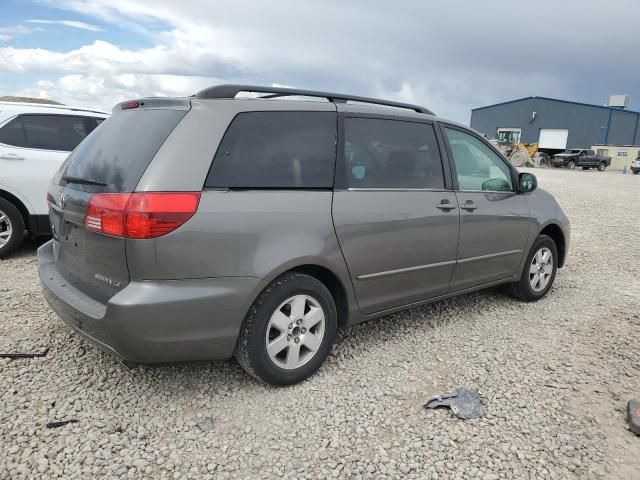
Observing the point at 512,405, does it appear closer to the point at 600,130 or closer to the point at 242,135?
the point at 242,135

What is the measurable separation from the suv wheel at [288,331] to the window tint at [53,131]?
167 inches

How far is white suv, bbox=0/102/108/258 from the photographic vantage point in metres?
5.37

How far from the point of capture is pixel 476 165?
4.20 m

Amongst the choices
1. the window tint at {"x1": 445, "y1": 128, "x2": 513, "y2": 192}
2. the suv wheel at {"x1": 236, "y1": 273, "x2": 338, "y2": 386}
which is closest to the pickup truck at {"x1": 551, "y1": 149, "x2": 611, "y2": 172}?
the window tint at {"x1": 445, "y1": 128, "x2": 513, "y2": 192}

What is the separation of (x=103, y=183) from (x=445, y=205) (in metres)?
2.36

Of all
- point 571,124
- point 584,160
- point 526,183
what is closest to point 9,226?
point 526,183

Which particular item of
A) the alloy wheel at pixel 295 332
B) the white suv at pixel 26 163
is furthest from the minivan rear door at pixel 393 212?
the white suv at pixel 26 163

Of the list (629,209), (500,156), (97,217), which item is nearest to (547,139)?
(629,209)

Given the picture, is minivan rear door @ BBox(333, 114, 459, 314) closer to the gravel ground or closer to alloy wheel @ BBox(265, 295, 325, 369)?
alloy wheel @ BBox(265, 295, 325, 369)

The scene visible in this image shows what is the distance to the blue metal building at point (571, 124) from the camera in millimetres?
48594

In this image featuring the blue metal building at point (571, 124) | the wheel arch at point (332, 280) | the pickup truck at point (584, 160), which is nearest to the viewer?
the wheel arch at point (332, 280)

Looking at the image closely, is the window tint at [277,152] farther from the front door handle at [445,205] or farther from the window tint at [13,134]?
the window tint at [13,134]

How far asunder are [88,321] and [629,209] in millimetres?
13325

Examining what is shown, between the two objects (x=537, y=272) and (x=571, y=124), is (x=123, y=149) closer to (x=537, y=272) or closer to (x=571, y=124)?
(x=537, y=272)
